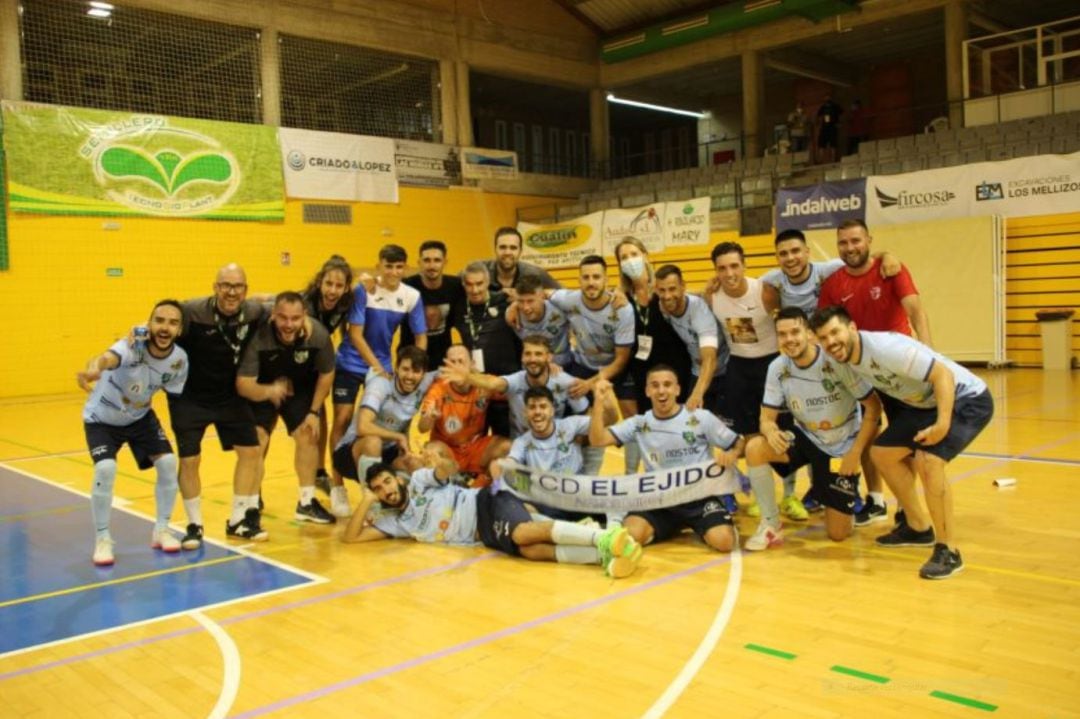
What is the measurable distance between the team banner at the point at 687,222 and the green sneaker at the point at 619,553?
1471 cm

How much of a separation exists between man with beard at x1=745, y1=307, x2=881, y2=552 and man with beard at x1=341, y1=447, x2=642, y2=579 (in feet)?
3.79

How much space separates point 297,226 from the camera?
20438mm

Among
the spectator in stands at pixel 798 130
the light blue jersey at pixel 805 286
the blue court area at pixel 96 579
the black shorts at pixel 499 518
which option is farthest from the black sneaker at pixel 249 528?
the spectator in stands at pixel 798 130

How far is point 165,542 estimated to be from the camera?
20.6ft

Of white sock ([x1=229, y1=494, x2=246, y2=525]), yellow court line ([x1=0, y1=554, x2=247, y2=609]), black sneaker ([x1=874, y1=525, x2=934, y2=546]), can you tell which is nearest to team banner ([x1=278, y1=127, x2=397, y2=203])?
white sock ([x1=229, y1=494, x2=246, y2=525])

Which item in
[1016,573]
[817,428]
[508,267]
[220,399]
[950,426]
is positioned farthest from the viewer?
[508,267]

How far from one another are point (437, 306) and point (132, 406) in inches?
103

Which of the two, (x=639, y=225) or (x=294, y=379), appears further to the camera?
(x=639, y=225)

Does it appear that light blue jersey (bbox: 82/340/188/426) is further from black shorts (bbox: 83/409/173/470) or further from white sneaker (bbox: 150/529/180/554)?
white sneaker (bbox: 150/529/180/554)

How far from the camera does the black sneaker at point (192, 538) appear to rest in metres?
6.30

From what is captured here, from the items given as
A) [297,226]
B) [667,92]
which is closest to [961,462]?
[297,226]

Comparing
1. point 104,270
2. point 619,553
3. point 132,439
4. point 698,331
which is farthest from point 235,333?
point 104,270

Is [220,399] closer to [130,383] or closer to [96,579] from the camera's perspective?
[130,383]

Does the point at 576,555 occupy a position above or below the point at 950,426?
below
